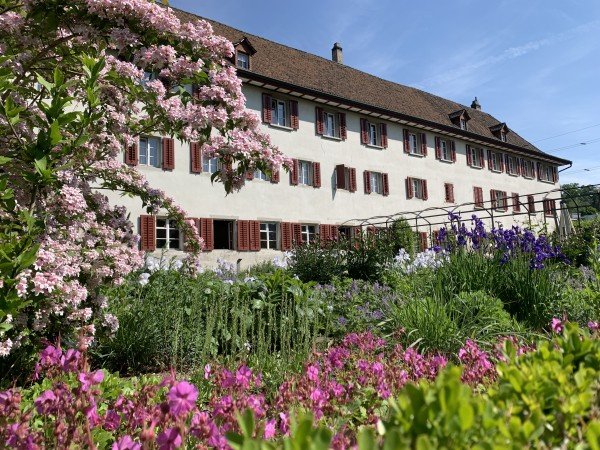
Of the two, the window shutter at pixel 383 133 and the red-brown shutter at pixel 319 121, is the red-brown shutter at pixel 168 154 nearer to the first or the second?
the red-brown shutter at pixel 319 121

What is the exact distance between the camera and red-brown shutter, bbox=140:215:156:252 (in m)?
16.5

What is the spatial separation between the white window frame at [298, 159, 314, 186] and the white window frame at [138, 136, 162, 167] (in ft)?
21.3

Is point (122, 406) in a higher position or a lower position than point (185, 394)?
lower

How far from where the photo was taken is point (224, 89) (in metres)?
4.19

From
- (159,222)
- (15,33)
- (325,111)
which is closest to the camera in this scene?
(15,33)

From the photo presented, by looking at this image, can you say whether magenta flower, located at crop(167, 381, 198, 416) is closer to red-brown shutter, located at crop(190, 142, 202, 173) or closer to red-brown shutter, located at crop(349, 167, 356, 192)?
red-brown shutter, located at crop(190, 142, 202, 173)

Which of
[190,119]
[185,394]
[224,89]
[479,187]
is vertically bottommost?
[185,394]

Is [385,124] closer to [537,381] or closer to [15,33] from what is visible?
[15,33]

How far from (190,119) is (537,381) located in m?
3.42

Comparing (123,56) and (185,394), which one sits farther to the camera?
→ (123,56)

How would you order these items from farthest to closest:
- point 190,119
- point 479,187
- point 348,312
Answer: point 479,187
point 348,312
point 190,119

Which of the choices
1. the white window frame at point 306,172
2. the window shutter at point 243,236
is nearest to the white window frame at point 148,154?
the window shutter at point 243,236

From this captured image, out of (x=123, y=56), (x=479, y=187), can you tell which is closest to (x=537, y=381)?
(x=123, y=56)

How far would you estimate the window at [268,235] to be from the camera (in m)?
20.6
